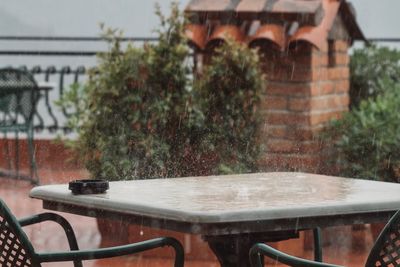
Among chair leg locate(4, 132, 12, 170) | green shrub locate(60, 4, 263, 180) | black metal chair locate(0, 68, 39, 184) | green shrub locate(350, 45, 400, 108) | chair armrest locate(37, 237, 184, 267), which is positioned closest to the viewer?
chair armrest locate(37, 237, 184, 267)

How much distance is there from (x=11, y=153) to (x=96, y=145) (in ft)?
16.5

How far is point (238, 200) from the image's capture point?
353 centimetres

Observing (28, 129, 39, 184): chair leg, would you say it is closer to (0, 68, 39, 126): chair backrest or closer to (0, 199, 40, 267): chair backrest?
(0, 68, 39, 126): chair backrest

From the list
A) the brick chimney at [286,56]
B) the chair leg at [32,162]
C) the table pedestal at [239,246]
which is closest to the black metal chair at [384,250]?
the table pedestal at [239,246]

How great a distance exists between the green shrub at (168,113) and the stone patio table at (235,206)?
2697 millimetres

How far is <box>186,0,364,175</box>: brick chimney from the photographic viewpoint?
725 centimetres

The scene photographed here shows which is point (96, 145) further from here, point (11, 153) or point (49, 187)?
point (11, 153)

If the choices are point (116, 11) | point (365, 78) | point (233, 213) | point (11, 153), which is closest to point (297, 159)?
point (365, 78)

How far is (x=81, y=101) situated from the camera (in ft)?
24.9

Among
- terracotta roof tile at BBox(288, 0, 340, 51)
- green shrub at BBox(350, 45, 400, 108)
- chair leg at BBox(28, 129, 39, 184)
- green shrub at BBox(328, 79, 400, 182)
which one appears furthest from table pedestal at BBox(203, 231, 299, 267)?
chair leg at BBox(28, 129, 39, 184)

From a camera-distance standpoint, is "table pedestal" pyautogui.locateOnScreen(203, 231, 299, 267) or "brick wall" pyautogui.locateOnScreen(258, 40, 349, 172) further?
"brick wall" pyautogui.locateOnScreen(258, 40, 349, 172)

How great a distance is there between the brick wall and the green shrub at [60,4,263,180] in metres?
0.24

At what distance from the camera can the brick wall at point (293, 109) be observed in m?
7.24

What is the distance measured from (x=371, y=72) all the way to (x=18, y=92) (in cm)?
369
